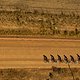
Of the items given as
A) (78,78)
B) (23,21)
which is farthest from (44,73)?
(23,21)

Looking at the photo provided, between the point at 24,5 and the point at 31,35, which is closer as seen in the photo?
the point at 31,35

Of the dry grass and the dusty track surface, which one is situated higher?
the dusty track surface

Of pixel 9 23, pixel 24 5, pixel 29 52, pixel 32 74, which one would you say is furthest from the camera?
pixel 24 5

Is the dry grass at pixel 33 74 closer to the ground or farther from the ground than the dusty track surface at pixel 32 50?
closer to the ground

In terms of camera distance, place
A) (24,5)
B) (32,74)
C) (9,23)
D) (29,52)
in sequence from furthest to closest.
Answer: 1. (24,5)
2. (9,23)
3. (29,52)
4. (32,74)

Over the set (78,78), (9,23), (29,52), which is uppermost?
(9,23)

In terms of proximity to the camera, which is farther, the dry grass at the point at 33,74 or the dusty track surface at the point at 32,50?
the dusty track surface at the point at 32,50

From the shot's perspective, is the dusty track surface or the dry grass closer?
the dry grass

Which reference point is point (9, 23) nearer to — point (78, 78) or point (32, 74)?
point (32, 74)
